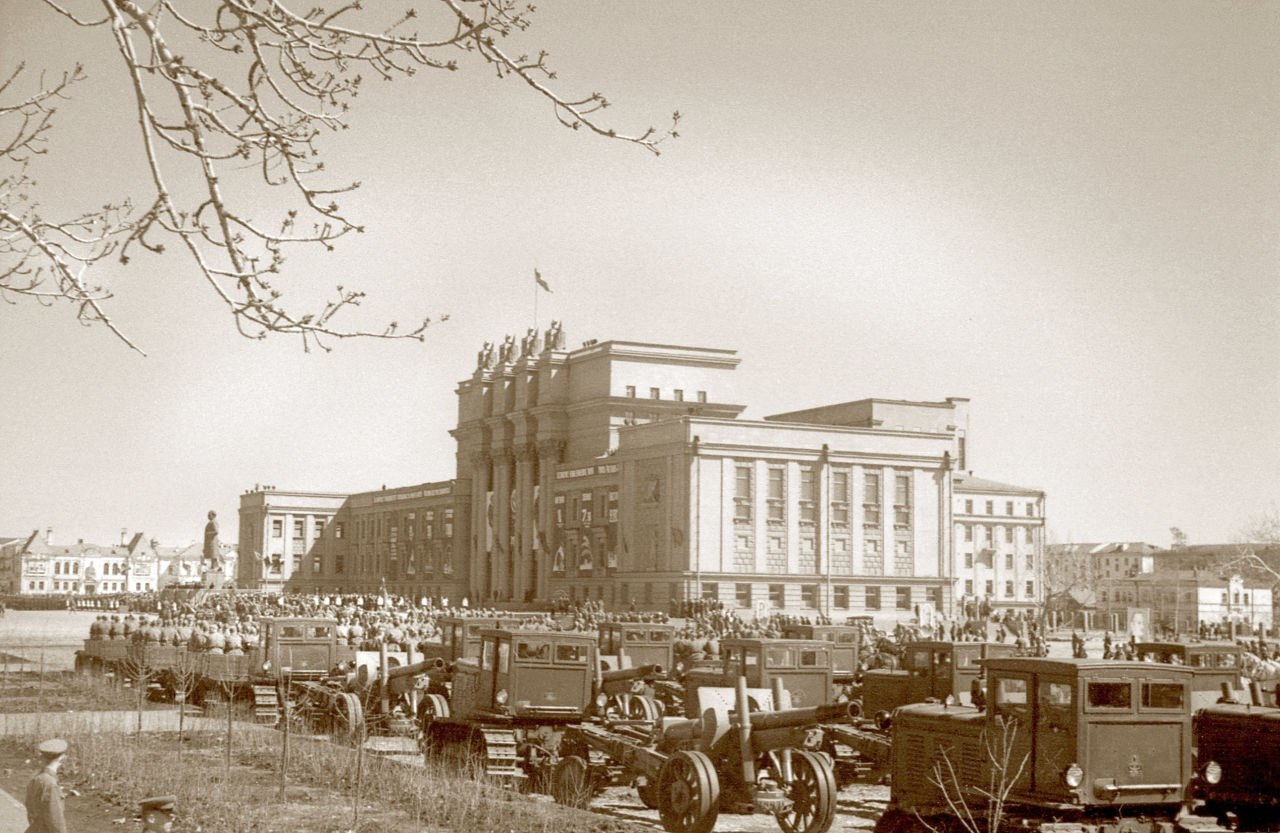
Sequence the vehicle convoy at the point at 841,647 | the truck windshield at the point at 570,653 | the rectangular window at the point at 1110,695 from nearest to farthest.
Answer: the rectangular window at the point at 1110,695
the truck windshield at the point at 570,653
the vehicle convoy at the point at 841,647

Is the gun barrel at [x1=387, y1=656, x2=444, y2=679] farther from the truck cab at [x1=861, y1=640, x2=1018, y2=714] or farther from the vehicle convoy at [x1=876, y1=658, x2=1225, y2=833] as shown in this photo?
the vehicle convoy at [x1=876, y1=658, x2=1225, y2=833]

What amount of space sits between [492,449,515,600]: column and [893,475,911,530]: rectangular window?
36.9 metres

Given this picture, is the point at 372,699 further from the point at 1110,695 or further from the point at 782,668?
the point at 1110,695

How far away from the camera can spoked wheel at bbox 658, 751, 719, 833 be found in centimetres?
1681

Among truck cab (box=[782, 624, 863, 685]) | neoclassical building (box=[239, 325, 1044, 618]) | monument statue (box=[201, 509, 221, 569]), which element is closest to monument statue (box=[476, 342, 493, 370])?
neoclassical building (box=[239, 325, 1044, 618])

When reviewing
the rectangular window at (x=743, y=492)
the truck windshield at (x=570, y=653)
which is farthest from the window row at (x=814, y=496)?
the truck windshield at (x=570, y=653)

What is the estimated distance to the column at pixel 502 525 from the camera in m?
119

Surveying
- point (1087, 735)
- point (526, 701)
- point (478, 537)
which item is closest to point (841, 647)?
point (526, 701)

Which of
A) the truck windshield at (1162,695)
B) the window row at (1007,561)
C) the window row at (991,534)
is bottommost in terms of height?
the truck windshield at (1162,695)

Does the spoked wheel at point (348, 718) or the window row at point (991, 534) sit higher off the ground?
the window row at point (991, 534)

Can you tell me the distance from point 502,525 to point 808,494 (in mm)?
35928

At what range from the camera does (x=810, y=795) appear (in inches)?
679

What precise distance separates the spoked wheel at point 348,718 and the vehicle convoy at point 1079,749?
1405 centimetres

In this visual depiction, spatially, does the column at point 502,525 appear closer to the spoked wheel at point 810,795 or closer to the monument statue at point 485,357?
the monument statue at point 485,357
